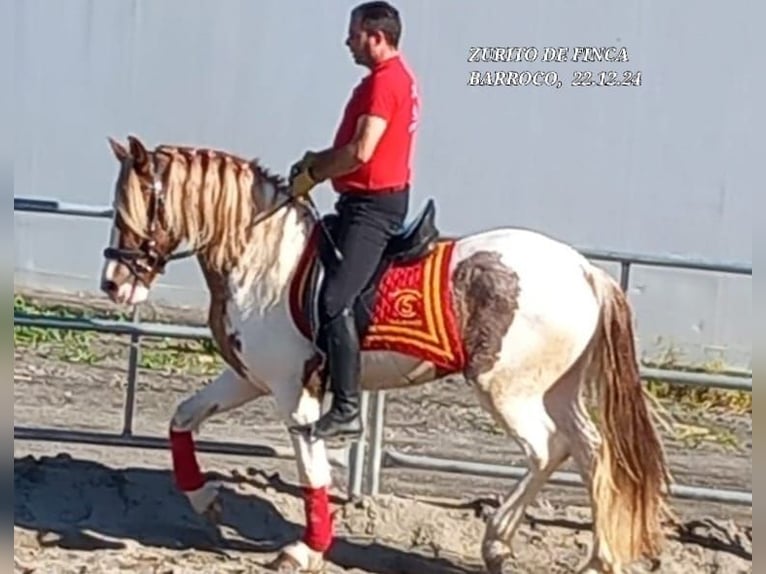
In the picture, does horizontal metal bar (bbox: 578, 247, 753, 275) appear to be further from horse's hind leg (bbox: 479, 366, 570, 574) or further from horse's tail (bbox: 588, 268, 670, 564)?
horse's hind leg (bbox: 479, 366, 570, 574)

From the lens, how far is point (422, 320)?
5.12 m

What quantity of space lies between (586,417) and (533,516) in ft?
2.94

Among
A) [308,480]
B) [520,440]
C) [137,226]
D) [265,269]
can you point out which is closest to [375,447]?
[308,480]

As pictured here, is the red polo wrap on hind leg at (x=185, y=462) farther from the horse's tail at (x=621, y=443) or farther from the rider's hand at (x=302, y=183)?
the horse's tail at (x=621, y=443)

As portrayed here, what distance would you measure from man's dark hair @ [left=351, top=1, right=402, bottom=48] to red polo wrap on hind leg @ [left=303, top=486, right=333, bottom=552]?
4.67ft

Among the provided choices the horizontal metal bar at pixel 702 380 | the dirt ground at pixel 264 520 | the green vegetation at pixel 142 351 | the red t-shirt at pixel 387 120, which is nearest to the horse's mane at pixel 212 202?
the red t-shirt at pixel 387 120

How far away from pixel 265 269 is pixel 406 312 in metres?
0.48

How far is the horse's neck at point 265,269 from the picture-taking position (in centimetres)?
521

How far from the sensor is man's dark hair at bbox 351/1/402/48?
5021 mm

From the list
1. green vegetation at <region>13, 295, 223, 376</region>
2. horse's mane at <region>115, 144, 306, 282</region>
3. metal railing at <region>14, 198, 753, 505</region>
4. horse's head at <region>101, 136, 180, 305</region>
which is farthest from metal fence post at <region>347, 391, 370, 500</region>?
green vegetation at <region>13, 295, 223, 376</region>

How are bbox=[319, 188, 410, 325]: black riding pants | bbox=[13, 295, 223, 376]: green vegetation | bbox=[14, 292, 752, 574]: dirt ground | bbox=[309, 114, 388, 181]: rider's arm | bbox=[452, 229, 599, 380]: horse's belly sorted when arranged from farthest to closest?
bbox=[13, 295, 223, 376]: green vegetation, bbox=[14, 292, 752, 574]: dirt ground, bbox=[452, 229, 599, 380]: horse's belly, bbox=[319, 188, 410, 325]: black riding pants, bbox=[309, 114, 388, 181]: rider's arm

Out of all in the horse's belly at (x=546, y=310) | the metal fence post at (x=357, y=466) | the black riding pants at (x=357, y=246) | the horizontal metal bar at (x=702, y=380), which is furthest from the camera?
the metal fence post at (x=357, y=466)

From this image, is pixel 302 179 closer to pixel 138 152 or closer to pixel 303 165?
pixel 303 165

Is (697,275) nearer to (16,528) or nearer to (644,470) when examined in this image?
(644,470)
